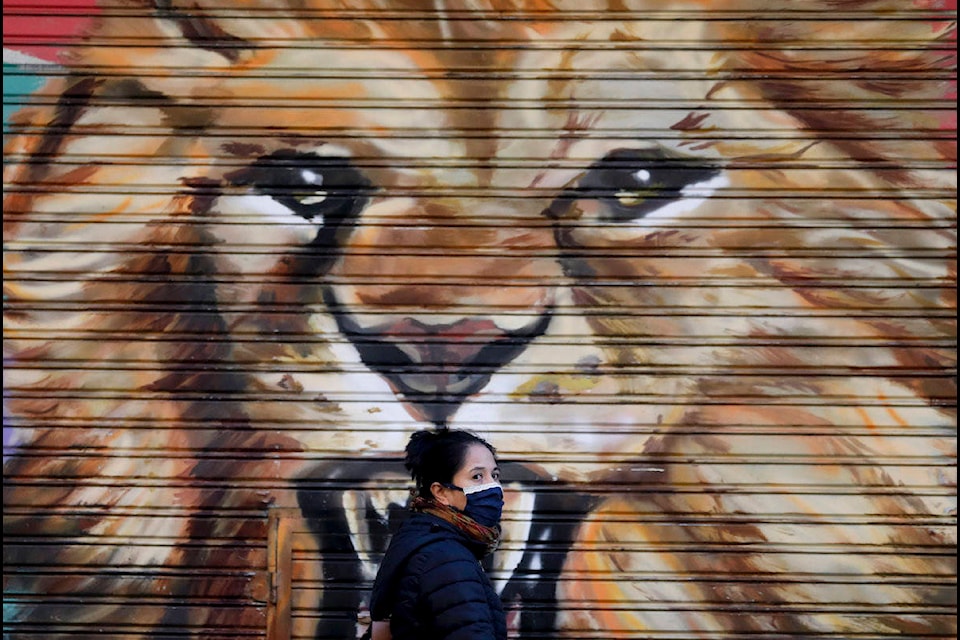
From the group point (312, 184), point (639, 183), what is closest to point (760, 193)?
point (639, 183)

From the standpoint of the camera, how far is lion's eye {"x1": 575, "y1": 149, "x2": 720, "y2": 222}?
17.6 feet

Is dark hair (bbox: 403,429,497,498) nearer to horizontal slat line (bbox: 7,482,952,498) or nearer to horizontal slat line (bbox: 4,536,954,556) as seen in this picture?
horizontal slat line (bbox: 7,482,952,498)

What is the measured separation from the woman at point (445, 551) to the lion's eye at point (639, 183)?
2.17 meters

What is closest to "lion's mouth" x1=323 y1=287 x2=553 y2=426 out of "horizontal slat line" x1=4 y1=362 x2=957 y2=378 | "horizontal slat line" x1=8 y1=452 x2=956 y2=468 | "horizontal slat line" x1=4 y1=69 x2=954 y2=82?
"horizontal slat line" x1=4 y1=362 x2=957 y2=378

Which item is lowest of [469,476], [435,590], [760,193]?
[435,590]

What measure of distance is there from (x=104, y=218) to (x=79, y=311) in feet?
1.64

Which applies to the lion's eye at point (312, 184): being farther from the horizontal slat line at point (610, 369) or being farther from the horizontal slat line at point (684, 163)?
the horizontal slat line at point (610, 369)

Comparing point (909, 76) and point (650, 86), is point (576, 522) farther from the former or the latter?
point (909, 76)

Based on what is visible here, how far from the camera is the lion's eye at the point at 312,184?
5.36m

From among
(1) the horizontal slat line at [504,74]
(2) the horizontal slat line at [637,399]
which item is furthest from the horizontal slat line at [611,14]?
(2) the horizontal slat line at [637,399]

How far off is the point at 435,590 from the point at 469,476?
431mm

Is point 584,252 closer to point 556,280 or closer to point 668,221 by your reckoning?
point 556,280

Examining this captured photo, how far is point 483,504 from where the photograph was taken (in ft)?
11.3

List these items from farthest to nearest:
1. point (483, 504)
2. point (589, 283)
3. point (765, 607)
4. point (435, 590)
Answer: point (589, 283)
point (765, 607)
point (483, 504)
point (435, 590)
